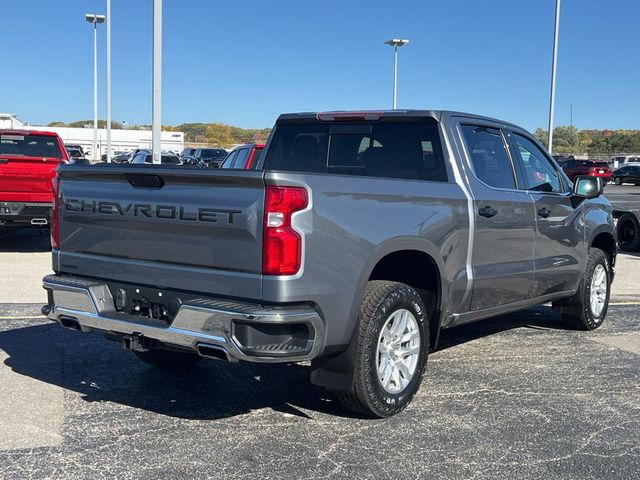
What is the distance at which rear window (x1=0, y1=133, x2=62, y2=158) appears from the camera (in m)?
12.2

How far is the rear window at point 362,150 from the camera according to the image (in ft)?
17.4

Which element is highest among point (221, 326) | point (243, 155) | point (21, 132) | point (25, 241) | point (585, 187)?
point (21, 132)

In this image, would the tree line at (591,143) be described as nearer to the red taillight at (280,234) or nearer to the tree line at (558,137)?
the tree line at (558,137)

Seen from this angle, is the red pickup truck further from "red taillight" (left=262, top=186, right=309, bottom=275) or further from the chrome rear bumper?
"red taillight" (left=262, top=186, right=309, bottom=275)

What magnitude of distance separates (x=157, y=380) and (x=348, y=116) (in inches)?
98.1

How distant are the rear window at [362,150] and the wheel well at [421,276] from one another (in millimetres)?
680

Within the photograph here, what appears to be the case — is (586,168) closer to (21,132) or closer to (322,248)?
(21,132)

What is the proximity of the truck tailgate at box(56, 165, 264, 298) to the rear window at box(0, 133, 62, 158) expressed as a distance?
27.4ft

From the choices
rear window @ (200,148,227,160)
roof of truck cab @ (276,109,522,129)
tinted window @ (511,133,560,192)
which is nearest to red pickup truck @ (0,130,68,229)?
roof of truck cab @ (276,109,522,129)

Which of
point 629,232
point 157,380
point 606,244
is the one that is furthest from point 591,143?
point 157,380

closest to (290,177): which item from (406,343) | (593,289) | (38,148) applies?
(406,343)

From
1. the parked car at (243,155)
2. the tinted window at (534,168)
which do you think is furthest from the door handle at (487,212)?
the parked car at (243,155)

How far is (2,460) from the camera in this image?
12.5 feet

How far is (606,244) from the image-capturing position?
7.57 metres
